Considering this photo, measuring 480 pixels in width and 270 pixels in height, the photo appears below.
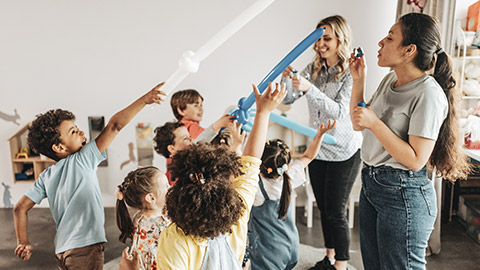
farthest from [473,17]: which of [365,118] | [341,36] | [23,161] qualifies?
[23,161]

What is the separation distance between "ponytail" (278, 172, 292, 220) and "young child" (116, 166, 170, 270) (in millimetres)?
504

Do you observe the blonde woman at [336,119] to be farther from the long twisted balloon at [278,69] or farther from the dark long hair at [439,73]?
the dark long hair at [439,73]

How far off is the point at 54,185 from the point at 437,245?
224 centimetres

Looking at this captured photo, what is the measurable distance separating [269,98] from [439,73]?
0.59 metres

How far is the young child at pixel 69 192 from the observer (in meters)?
1.59

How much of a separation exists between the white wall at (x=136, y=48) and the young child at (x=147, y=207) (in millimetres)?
1776

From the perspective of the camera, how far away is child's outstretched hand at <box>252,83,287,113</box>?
1.12m

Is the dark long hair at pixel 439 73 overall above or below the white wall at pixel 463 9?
below

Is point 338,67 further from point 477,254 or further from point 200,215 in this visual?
point 477,254

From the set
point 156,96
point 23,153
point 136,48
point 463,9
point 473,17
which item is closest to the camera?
point 156,96

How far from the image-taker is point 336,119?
190 cm

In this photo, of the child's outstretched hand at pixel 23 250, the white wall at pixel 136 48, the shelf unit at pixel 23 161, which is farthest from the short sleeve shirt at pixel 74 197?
the shelf unit at pixel 23 161

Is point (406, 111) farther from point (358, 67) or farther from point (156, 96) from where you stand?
point (156, 96)

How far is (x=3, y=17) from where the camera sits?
3.21m
